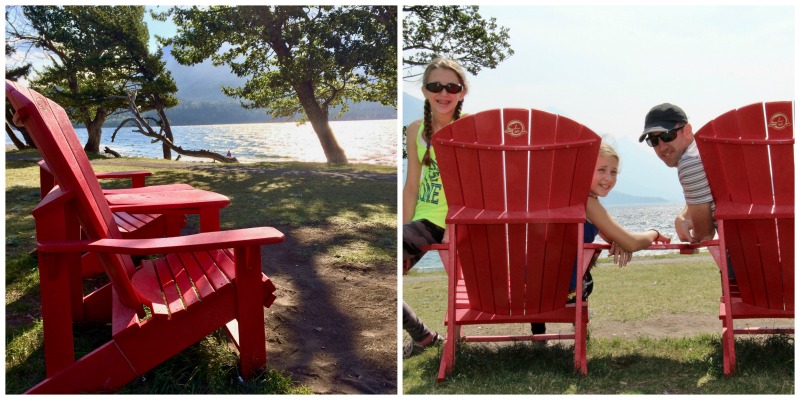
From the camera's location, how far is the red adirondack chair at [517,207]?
103 inches

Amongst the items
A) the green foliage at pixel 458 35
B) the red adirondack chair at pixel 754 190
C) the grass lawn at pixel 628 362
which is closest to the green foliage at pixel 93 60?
the green foliage at pixel 458 35

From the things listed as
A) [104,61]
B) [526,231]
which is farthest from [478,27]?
[104,61]

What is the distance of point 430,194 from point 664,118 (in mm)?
957

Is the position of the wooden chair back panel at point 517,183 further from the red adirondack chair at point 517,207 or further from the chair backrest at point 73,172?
the chair backrest at point 73,172

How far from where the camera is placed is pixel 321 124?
1223 centimetres

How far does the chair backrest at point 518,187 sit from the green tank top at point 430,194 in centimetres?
23

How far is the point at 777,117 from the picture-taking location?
2.64 metres

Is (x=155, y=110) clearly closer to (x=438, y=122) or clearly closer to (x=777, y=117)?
(x=438, y=122)

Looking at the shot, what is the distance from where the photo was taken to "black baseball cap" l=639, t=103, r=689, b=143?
9.61 ft

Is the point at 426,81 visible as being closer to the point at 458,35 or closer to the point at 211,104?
the point at 458,35

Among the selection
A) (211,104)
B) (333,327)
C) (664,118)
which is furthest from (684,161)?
(211,104)

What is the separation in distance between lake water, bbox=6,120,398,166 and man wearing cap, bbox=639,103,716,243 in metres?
8.39

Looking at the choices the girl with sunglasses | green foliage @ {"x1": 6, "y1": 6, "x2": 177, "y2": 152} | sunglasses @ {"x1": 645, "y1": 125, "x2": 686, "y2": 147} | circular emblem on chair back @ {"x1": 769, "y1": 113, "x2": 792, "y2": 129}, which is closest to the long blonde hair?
the girl with sunglasses

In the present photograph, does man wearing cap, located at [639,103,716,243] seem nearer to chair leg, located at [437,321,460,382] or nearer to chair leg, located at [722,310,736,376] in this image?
chair leg, located at [722,310,736,376]
